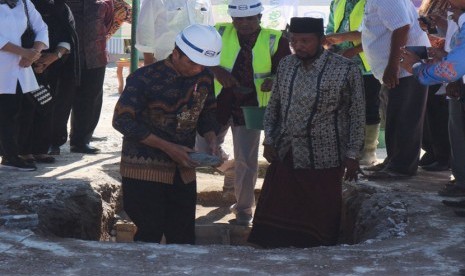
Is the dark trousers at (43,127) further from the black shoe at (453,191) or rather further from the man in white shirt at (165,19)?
the black shoe at (453,191)

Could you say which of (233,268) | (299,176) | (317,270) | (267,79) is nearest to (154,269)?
(233,268)

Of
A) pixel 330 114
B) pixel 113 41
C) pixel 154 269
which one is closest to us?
pixel 154 269

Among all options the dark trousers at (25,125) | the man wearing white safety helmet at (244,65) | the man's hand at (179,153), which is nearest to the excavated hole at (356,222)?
the man wearing white safety helmet at (244,65)

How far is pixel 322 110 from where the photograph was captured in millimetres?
A: 6574

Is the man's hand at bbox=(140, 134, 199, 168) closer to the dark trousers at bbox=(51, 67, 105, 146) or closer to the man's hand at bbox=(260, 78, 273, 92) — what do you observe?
the man's hand at bbox=(260, 78, 273, 92)

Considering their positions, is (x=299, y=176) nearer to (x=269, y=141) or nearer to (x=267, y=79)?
(x=269, y=141)

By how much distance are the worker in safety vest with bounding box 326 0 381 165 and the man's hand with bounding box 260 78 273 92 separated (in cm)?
120

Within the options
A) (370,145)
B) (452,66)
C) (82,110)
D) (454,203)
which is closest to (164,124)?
(452,66)

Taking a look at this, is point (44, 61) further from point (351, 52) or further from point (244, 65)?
point (351, 52)

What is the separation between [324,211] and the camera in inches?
264

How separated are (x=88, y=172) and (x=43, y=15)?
161 centimetres

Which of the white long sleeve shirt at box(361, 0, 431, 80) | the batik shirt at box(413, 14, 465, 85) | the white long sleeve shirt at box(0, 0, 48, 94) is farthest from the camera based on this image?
the white long sleeve shirt at box(0, 0, 48, 94)

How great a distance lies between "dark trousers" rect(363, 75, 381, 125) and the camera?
343 inches

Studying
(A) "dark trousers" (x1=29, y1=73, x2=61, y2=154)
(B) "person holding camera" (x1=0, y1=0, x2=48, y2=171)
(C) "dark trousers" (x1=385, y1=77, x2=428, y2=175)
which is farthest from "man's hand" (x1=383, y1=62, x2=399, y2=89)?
(A) "dark trousers" (x1=29, y1=73, x2=61, y2=154)
